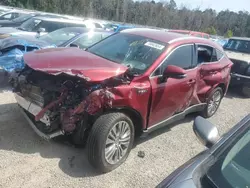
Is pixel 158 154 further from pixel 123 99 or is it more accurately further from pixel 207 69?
pixel 207 69

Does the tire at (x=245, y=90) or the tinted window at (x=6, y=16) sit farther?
the tinted window at (x=6, y=16)

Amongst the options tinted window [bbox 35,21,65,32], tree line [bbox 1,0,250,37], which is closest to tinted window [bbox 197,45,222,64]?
tinted window [bbox 35,21,65,32]

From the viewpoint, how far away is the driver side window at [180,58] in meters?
3.81

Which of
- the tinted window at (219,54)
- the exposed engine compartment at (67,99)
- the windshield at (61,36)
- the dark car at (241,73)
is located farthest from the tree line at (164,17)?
the exposed engine compartment at (67,99)

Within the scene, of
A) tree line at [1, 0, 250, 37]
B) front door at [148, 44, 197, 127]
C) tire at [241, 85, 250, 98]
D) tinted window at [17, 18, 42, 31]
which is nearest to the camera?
front door at [148, 44, 197, 127]

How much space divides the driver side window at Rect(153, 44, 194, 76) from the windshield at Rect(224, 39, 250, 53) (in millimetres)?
5878

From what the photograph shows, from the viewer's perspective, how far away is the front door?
373cm

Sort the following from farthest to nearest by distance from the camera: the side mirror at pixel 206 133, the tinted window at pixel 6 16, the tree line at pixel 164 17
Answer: the tree line at pixel 164 17 → the tinted window at pixel 6 16 → the side mirror at pixel 206 133

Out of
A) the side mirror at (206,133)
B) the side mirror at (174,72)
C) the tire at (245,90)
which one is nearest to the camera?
the side mirror at (206,133)

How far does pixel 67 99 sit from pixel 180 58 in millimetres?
2018

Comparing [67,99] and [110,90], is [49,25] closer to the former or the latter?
[67,99]

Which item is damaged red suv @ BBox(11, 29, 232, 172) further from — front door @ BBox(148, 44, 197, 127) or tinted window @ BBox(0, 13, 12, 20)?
tinted window @ BBox(0, 13, 12, 20)

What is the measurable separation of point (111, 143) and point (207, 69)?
2.61m

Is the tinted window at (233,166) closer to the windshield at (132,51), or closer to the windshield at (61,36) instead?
the windshield at (132,51)
